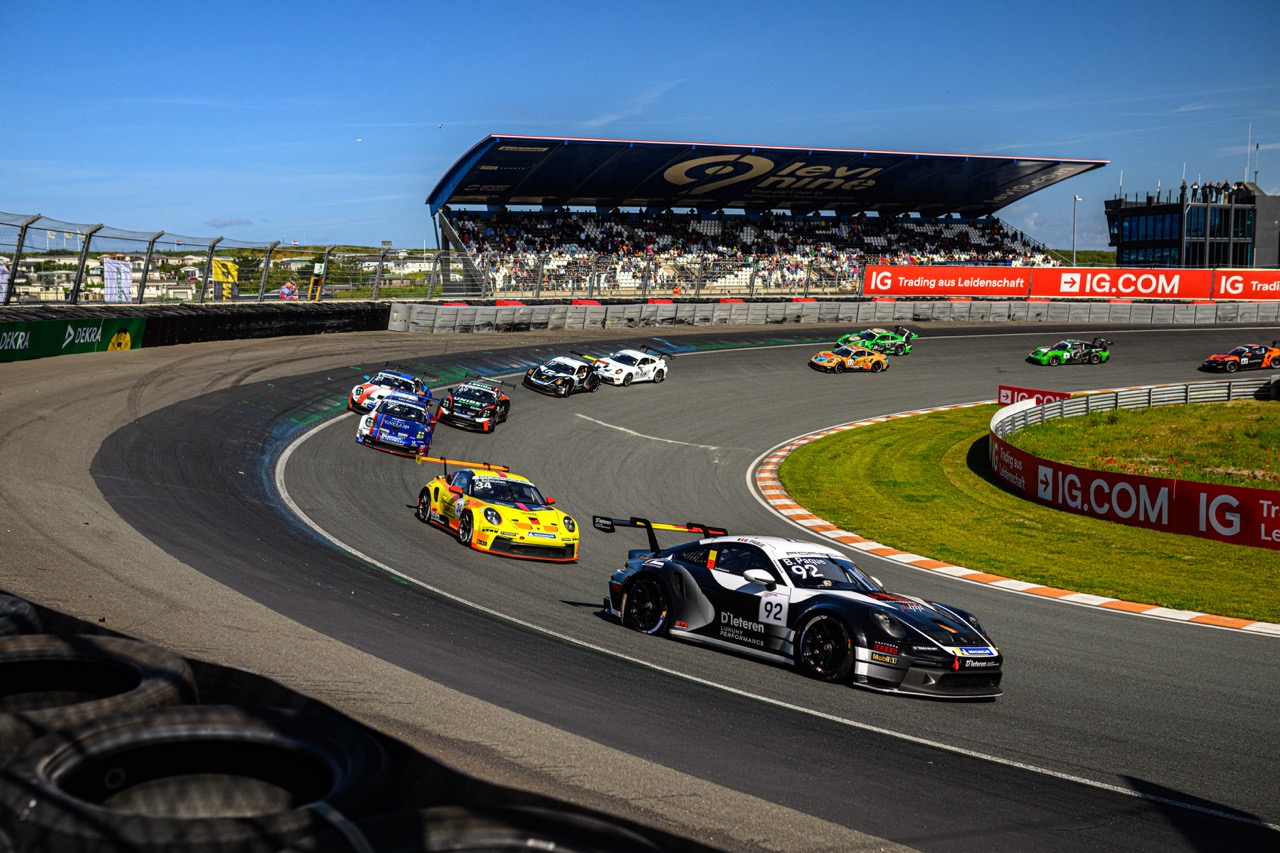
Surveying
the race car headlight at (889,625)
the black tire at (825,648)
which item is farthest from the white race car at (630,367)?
the race car headlight at (889,625)

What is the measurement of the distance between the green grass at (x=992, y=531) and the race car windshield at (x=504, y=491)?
7.20m

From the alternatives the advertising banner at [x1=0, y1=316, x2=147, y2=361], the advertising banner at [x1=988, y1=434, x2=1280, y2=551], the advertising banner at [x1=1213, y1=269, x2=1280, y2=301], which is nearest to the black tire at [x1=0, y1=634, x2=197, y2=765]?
the advertising banner at [x1=988, y1=434, x2=1280, y2=551]

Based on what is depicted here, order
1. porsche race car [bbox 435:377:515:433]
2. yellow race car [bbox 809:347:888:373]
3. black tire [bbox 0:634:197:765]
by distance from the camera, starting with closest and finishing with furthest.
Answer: black tire [bbox 0:634:197:765], porsche race car [bbox 435:377:515:433], yellow race car [bbox 809:347:888:373]

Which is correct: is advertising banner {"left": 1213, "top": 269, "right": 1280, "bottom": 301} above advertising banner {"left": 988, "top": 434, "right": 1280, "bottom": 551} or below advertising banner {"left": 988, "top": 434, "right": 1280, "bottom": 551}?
above

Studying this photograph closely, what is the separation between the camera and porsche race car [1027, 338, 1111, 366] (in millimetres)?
46844

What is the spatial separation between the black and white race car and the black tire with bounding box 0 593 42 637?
683 cm

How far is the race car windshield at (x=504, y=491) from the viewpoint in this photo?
1791 cm

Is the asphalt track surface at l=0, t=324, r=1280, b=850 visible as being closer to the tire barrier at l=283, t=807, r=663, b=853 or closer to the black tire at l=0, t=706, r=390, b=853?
the black tire at l=0, t=706, r=390, b=853

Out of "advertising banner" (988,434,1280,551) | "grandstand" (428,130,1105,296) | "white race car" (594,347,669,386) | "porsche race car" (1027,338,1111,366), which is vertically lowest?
"advertising banner" (988,434,1280,551)

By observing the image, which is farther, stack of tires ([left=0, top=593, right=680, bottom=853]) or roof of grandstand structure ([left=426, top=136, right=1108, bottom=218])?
roof of grandstand structure ([left=426, top=136, right=1108, bottom=218])

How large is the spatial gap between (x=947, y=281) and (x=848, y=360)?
1946 centimetres

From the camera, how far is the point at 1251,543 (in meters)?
20.2

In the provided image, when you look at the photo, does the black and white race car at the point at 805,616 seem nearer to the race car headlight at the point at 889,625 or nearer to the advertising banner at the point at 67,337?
the race car headlight at the point at 889,625

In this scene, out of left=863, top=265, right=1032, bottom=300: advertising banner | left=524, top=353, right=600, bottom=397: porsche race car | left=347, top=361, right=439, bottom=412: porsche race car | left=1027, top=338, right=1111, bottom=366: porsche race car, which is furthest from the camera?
left=863, top=265, right=1032, bottom=300: advertising banner
